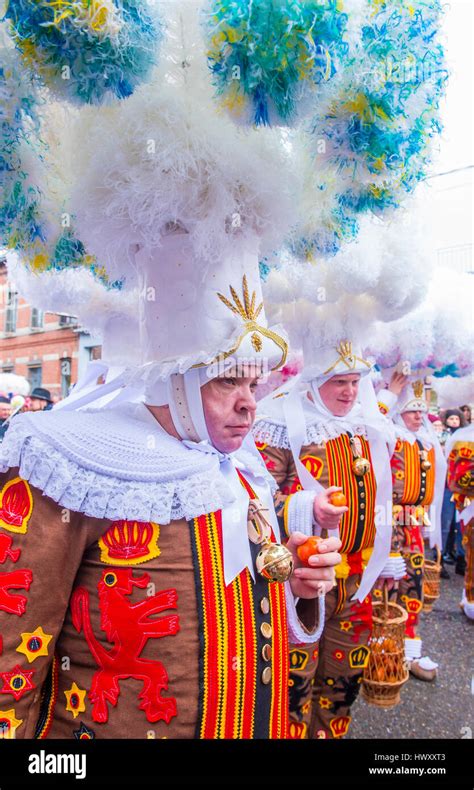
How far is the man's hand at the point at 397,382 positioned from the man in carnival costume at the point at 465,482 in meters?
1.00

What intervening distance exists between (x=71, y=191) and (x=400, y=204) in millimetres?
971

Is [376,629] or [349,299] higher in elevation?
[349,299]

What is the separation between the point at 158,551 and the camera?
1.34 metres

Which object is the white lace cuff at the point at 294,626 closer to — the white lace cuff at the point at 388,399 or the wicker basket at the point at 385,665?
the wicker basket at the point at 385,665

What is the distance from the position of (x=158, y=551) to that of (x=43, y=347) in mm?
18667

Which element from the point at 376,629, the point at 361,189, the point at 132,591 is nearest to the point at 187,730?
the point at 132,591

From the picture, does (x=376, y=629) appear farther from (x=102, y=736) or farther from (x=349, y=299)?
(x=102, y=736)

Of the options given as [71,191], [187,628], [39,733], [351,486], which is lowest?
[39,733]

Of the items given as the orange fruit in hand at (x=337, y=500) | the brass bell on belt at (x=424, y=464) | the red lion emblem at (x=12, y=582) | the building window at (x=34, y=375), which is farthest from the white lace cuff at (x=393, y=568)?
the building window at (x=34, y=375)

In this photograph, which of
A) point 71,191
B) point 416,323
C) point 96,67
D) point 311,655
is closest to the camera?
point 96,67

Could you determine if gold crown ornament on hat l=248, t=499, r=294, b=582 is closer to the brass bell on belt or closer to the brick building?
the brass bell on belt

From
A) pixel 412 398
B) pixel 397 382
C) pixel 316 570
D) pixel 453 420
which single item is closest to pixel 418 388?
pixel 412 398

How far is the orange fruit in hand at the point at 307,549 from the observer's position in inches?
66.1

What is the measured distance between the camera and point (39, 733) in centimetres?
133
